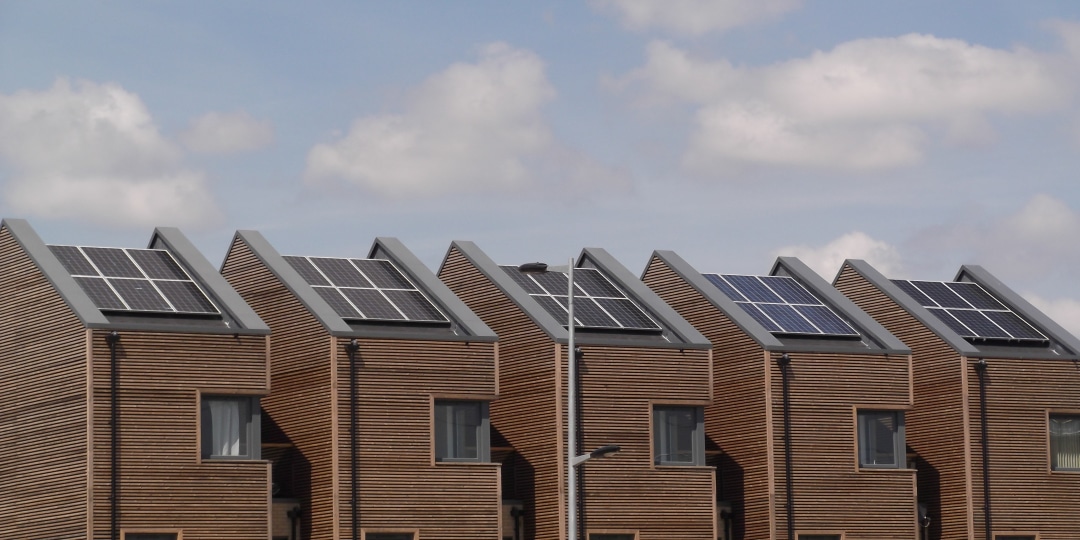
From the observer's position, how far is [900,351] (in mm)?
53844

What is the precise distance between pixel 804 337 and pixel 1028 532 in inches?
372

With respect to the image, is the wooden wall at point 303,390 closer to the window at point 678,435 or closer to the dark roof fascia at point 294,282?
the dark roof fascia at point 294,282

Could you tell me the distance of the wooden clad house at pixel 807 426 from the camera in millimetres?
52156

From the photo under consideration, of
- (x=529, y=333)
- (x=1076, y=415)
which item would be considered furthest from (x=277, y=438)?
(x=1076, y=415)

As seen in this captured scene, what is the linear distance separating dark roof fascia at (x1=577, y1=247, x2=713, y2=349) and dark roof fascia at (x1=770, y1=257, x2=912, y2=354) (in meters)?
5.26

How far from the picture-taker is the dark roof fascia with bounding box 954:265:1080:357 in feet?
191

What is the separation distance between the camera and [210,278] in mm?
47781

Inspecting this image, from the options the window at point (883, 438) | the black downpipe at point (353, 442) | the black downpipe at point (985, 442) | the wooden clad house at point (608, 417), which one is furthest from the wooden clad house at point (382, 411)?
the black downpipe at point (985, 442)

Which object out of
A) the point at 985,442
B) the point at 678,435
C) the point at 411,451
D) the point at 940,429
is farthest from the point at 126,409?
the point at 985,442

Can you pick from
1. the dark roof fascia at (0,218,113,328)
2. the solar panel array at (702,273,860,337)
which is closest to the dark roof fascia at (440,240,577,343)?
the solar panel array at (702,273,860,337)

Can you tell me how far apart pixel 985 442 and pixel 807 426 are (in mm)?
6590

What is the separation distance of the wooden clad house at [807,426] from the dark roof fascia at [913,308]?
2.45m

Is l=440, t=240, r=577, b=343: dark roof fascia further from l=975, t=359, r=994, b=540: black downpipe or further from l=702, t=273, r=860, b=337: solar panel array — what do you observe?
l=975, t=359, r=994, b=540: black downpipe

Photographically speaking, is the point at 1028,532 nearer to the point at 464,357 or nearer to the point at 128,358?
the point at 464,357
